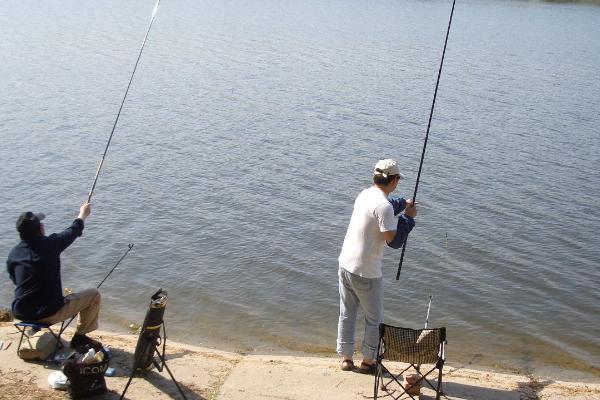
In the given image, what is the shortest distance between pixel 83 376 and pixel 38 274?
92cm

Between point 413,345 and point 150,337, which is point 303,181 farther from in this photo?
point 413,345

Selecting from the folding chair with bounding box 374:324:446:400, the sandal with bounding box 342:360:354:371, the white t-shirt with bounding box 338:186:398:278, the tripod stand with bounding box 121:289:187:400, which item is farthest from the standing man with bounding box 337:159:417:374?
the tripod stand with bounding box 121:289:187:400

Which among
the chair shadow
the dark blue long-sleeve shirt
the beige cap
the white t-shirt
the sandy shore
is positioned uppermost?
the beige cap

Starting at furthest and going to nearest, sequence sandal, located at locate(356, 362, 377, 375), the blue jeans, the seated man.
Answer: sandal, located at locate(356, 362, 377, 375) → the blue jeans → the seated man

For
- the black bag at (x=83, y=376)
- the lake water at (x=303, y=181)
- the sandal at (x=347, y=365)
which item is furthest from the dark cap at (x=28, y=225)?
the lake water at (x=303, y=181)

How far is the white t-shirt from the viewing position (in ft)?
18.7

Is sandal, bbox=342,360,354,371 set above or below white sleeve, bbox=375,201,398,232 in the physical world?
below

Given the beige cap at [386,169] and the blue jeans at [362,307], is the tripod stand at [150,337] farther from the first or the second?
the beige cap at [386,169]

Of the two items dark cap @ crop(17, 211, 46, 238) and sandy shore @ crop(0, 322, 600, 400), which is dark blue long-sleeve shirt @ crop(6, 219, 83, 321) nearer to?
dark cap @ crop(17, 211, 46, 238)

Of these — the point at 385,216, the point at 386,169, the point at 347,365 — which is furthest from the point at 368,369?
the point at 386,169

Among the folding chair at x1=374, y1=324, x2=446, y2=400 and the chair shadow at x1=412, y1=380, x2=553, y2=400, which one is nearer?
the folding chair at x1=374, y1=324, x2=446, y2=400

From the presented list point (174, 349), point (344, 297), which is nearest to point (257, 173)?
point (174, 349)

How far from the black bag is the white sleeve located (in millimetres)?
2417

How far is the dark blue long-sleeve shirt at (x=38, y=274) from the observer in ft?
19.2
